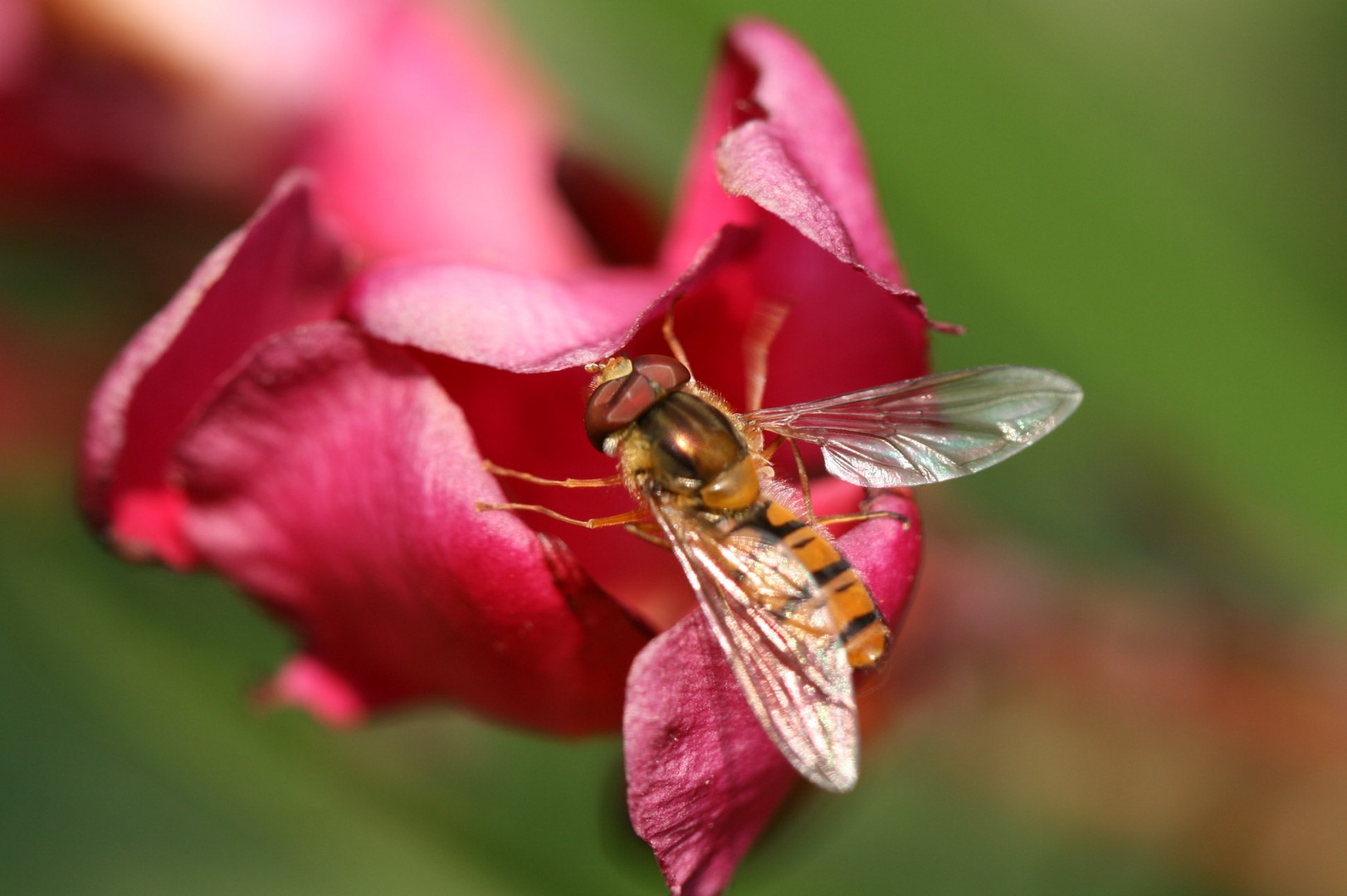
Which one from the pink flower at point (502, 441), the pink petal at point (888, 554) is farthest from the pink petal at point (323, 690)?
the pink petal at point (888, 554)

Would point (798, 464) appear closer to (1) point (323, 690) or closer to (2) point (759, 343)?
(2) point (759, 343)

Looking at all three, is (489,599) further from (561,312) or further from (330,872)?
(330,872)

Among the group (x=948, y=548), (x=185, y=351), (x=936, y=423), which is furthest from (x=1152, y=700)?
(x=185, y=351)

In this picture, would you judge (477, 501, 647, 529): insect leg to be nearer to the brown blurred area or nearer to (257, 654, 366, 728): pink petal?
(257, 654, 366, 728): pink petal

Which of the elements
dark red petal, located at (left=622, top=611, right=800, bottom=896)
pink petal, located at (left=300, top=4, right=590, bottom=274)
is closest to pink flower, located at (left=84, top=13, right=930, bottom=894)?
dark red petal, located at (left=622, top=611, right=800, bottom=896)

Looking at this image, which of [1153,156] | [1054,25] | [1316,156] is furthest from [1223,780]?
[1316,156]
